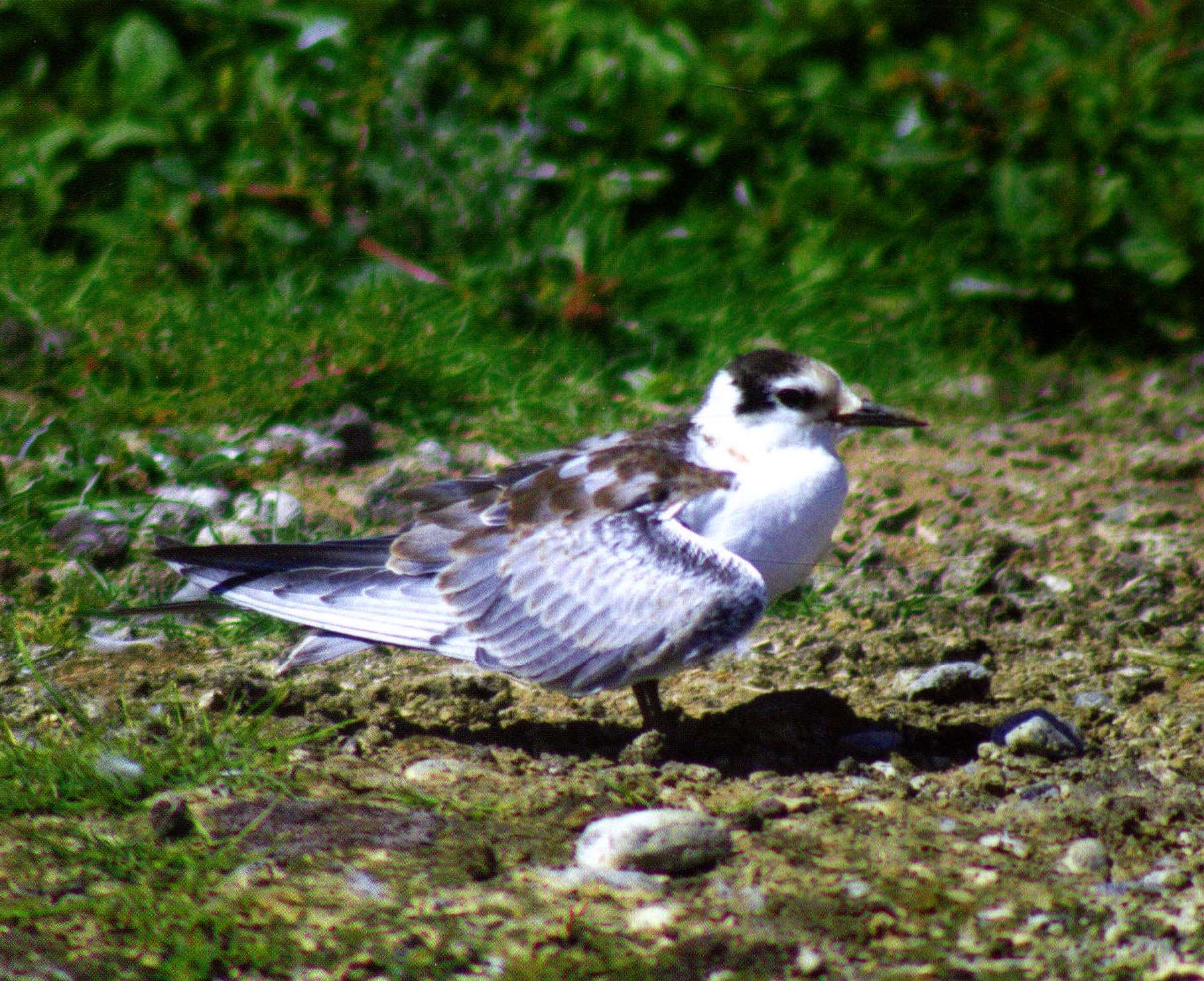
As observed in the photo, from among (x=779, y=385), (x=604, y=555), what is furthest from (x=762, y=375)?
(x=604, y=555)

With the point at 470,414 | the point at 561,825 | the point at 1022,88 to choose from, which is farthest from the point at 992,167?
the point at 561,825

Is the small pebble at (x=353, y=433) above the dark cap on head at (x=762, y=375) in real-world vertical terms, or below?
below

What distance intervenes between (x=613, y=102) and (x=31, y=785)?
3770mm

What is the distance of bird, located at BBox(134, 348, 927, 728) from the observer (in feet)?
10.9

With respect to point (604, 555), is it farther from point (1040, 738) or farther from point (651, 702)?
point (1040, 738)

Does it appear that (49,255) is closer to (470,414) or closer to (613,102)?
(470,414)

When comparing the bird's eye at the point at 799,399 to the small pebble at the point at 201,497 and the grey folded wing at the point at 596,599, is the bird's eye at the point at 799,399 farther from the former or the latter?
the small pebble at the point at 201,497

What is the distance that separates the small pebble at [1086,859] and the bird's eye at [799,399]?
1.23 meters

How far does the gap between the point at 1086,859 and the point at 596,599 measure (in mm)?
1174

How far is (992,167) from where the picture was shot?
19.4 ft

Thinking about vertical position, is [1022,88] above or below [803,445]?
above

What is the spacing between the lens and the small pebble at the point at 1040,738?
3.33m

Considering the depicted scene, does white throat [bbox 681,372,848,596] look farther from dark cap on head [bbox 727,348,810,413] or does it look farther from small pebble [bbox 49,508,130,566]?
small pebble [bbox 49,508,130,566]

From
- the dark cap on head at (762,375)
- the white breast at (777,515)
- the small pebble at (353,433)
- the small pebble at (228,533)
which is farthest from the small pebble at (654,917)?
the small pebble at (353,433)
